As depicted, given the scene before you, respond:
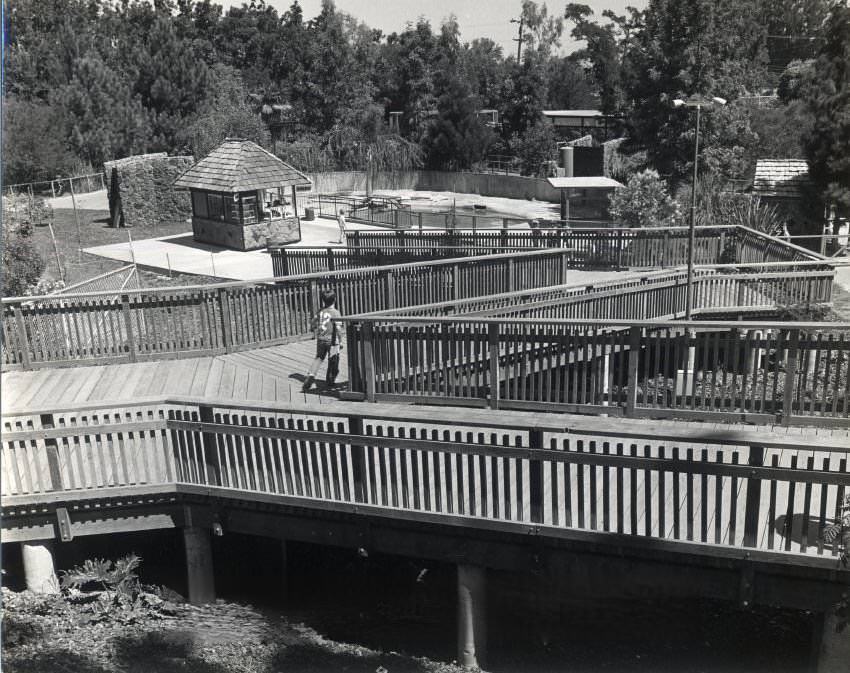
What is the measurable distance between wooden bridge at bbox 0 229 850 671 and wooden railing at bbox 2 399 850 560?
24 mm

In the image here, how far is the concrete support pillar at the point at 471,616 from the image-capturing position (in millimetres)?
8242

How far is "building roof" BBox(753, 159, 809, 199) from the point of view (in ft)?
101

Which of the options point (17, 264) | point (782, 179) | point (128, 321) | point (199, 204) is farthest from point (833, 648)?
point (782, 179)

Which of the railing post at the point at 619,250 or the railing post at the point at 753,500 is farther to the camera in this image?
the railing post at the point at 619,250

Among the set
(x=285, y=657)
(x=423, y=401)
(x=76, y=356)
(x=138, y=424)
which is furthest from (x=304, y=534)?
(x=76, y=356)

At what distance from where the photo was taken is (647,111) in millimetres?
44344

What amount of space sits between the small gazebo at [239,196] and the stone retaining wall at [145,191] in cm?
529

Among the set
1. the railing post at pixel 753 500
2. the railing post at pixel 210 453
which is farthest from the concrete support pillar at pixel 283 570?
the railing post at pixel 753 500

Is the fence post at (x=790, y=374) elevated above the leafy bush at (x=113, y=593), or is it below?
above

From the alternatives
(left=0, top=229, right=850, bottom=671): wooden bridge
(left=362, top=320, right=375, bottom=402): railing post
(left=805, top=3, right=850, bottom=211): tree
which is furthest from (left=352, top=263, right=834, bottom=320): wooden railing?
(left=805, top=3, right=850, bottom=211): tree

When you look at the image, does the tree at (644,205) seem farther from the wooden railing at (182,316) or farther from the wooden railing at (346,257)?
the wooden railing at (182,316)

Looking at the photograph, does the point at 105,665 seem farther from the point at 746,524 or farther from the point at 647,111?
the point at 647,111

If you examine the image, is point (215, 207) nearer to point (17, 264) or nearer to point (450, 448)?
point (17, 264)

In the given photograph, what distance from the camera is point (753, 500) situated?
23.0 ft
